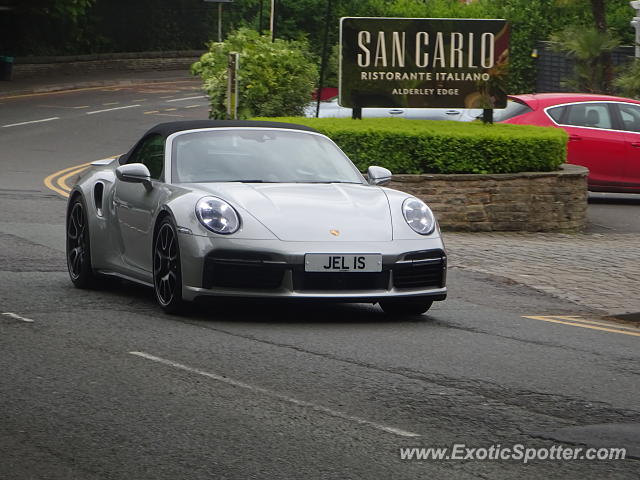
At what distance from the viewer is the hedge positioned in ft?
57.0

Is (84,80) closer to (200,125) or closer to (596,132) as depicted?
(596,132)

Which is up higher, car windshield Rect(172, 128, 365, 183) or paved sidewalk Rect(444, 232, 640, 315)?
Answer: car windshield Rect(172, 128, 365, 183)

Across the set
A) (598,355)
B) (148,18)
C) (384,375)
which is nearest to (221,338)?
(384,375)

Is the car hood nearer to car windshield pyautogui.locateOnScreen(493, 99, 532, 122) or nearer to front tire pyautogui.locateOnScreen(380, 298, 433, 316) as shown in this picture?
front tire pyautogui.locateOnScreen(380, 298, 433, 316)

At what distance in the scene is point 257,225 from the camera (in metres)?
9.46

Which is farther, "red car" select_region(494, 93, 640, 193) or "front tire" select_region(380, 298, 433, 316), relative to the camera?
"red car" select_region(494, 93, 640, 193)

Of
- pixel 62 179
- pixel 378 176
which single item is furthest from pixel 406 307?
pixel 62 179

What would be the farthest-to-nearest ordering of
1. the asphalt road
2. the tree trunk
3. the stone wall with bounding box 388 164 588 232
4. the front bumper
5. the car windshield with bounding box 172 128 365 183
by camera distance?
the tree trunk < the stone wall with bounding box 388 164 588 232 < the car windshield with bounding box 172 128 365 183 < the front bumper < the asphalt road

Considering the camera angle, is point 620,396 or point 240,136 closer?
point 620,396

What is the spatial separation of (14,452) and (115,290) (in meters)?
5.55

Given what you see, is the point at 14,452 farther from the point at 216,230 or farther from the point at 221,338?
the point at 216,230

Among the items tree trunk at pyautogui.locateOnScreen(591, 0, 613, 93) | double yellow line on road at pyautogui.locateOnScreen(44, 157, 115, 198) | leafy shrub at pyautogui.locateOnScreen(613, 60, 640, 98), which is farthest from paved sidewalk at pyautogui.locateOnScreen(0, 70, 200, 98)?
double yellow line on road at pyautogui.locateOnScreen(44, 157, 115, 198)

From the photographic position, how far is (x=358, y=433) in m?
6.32

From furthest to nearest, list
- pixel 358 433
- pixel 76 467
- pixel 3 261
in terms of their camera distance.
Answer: pixel 3 261, pixel 358 433, pixel 76 467
